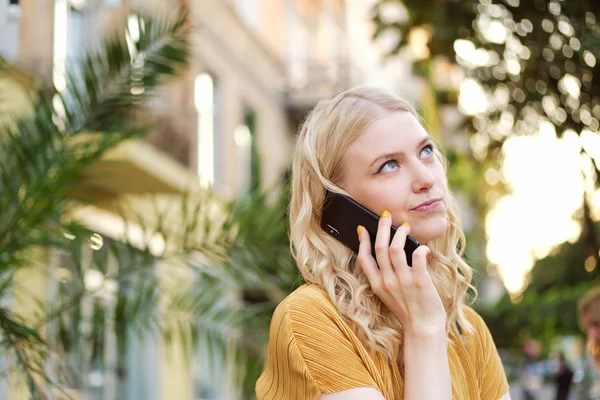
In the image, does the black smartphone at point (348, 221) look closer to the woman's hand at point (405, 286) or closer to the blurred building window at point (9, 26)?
the woman's hand at point (405, 286)

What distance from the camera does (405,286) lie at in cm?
158

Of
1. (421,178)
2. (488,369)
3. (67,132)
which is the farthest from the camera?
(67,132)

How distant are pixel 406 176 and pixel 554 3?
8.91ft

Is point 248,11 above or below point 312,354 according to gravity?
below

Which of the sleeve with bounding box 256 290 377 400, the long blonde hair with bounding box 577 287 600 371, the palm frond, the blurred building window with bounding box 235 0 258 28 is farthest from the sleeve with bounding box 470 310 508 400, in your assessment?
the blurred building window with bounding box 235 0 258 28

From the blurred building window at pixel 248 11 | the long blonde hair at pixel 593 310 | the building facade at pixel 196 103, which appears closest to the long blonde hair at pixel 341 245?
the building facade at pixel 196 103

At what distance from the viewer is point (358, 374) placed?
150 centimetres

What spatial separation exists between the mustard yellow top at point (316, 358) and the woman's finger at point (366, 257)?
0.09m

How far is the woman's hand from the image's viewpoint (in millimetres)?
1574

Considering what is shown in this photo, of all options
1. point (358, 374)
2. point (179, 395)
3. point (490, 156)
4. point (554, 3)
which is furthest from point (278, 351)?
point (179, 395)

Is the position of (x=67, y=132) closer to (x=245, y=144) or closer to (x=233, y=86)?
(x=233, y=86)

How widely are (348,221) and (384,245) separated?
0.34 ft

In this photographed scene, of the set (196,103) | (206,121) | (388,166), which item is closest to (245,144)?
Answer: (206,121)

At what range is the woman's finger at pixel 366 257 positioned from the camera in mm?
1618
